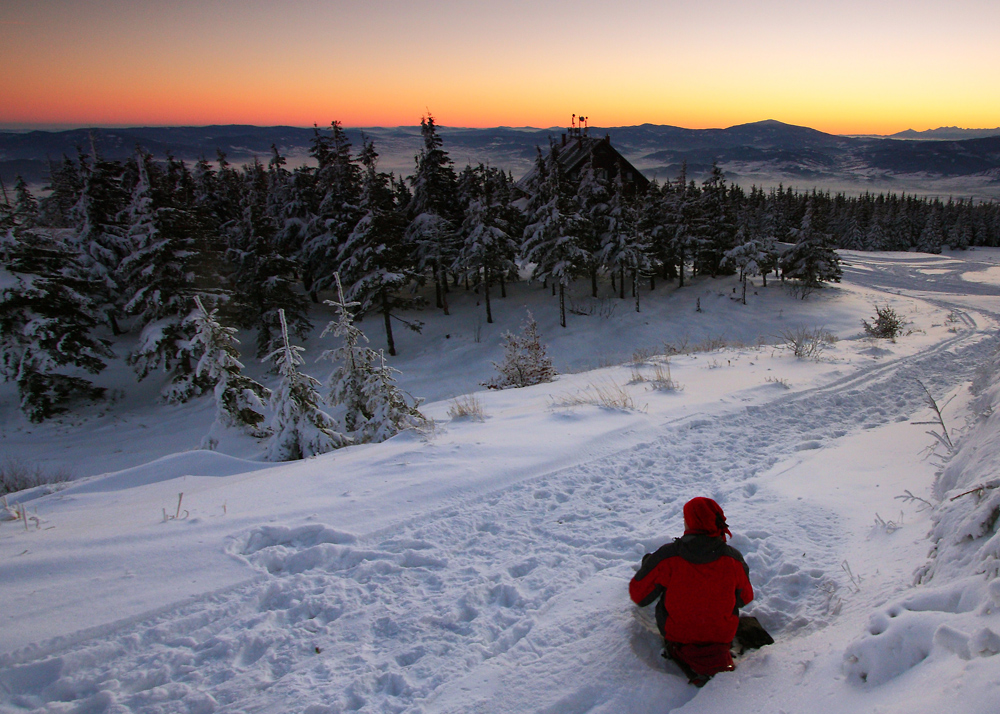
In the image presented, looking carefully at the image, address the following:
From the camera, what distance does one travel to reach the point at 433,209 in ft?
117

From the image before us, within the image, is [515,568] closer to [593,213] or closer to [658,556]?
[658,556]

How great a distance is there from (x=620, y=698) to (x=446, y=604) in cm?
147

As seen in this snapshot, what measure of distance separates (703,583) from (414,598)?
225 centimetres

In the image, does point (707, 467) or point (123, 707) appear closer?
point (123, 707)

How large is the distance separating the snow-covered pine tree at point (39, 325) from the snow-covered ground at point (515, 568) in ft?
65.6

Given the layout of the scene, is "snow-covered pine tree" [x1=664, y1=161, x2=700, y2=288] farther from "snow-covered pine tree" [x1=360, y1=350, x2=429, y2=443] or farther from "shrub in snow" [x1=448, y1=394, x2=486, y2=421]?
"snow-covered pine tree" [x1=360, y1=350, x2=429, y2=443]

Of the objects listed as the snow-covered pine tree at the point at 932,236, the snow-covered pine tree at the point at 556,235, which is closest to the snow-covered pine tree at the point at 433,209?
the snow-covered pine tree at the point at 556,235

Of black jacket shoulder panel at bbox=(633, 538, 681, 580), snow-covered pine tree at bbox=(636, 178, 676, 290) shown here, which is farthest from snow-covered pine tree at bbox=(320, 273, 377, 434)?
snow-covered pine tree at bbox=(636, 178, 676, 290)

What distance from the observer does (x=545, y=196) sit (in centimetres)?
3381

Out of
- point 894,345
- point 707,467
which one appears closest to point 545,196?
point 894,345

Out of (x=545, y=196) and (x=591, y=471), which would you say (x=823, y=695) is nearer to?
(x=591, y=471)

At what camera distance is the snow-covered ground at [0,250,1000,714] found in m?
2.93

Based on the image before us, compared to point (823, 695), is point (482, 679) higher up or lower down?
lower down

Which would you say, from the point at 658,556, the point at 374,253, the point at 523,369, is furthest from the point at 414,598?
the point at 374,253
